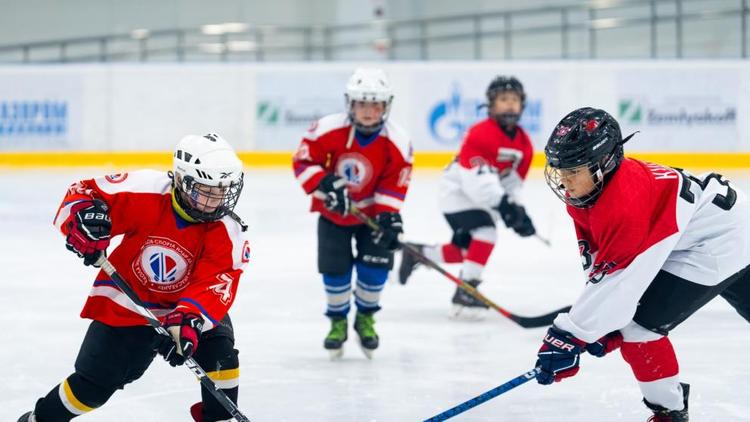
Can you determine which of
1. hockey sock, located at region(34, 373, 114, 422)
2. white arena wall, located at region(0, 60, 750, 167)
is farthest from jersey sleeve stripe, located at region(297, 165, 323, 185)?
white arena wall, located at region(0, 60, 750, 167)

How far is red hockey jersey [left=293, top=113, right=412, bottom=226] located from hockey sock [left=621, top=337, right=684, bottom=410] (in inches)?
55.4

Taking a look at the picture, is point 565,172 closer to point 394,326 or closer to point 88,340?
point 88,340

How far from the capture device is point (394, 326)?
440 cm

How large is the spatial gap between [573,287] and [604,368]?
152cm

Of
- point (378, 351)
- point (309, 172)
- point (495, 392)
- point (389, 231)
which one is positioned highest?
point (309, 172)

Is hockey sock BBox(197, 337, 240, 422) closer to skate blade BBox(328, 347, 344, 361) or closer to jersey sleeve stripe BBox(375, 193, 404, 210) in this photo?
skate blade BBox(328, 347, 344, 361)

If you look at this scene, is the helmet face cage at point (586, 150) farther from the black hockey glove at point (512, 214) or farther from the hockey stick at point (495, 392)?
the black hockey glove at point (512, 214)

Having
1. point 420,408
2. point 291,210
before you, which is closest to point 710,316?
point 420,408

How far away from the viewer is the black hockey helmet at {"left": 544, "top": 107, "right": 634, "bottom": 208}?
2.45m

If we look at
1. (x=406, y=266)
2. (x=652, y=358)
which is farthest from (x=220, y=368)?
(x=406, y=266)

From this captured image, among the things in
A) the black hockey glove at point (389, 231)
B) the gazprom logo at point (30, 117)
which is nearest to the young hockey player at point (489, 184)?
the black hockey glove at point (389, 231)

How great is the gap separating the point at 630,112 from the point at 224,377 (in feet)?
Answer: 24.9

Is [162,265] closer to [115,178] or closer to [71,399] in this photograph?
[115,178]

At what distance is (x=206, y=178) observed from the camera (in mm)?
2523
